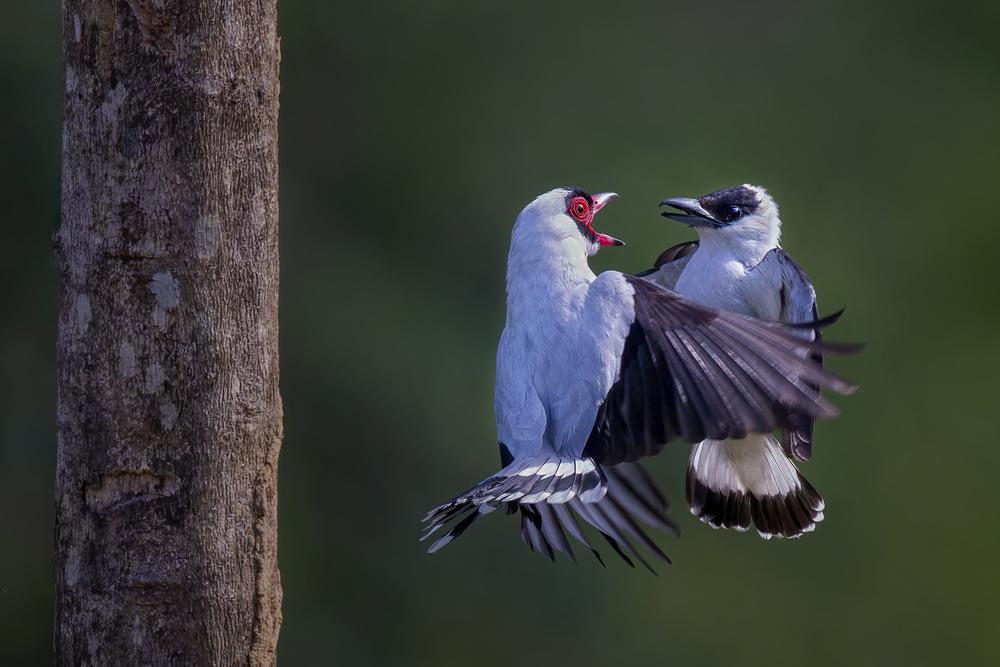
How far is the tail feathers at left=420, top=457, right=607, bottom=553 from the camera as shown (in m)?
1.82

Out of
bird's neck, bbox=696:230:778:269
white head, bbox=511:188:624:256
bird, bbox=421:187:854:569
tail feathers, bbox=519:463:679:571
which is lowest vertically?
tail feathers, bbox=519:463:679:571

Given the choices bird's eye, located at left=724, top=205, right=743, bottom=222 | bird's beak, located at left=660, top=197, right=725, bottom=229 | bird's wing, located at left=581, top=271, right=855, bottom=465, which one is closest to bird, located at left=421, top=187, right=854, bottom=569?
bird's wing, located at left=581, top=271, right=855, bottom=465

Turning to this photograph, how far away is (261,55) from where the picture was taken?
6.01 feet

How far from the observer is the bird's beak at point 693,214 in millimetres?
2357

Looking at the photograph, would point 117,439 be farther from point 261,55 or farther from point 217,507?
point 261,55

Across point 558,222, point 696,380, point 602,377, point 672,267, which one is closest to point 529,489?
point 602,377

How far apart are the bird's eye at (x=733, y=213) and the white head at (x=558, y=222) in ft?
1.12

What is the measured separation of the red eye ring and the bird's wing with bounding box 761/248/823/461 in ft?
1.46

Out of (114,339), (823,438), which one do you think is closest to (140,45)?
(114,339)

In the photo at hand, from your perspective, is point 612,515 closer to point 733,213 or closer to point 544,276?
point 544,276

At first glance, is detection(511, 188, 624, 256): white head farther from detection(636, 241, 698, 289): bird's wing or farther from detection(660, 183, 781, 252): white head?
detection(636, 241, 698, 289): bird's wing

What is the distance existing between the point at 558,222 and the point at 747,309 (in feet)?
1.81

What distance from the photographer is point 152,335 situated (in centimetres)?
175

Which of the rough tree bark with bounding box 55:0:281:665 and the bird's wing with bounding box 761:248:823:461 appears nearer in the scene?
the rough tree bark with bounding box 55:0:281:665
